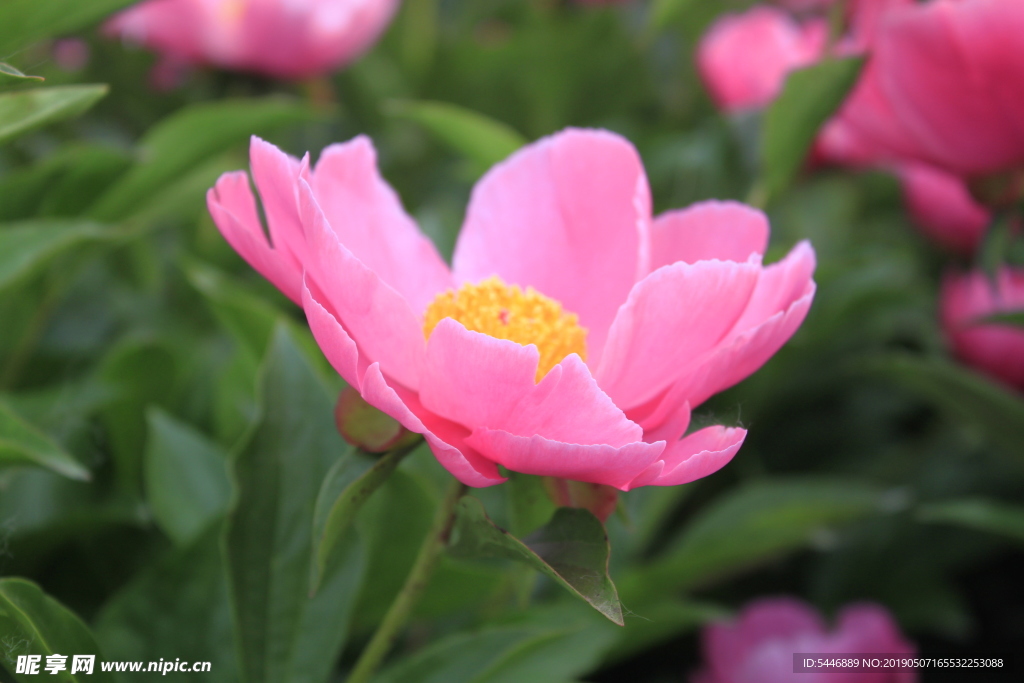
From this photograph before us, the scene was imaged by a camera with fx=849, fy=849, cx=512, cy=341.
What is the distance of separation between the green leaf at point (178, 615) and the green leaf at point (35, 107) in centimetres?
24

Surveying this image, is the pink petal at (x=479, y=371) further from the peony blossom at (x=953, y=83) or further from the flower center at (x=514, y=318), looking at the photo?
the peony blossom at (x=953, y=83)

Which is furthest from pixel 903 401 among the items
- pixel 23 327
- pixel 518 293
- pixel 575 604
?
pixel 23 327

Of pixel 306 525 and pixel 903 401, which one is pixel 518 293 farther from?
pixel 903 401

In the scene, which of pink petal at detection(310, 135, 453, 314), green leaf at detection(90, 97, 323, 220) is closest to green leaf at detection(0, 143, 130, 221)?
green leaf at detection(90, 97, 323, 220)

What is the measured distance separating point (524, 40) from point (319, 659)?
960 millimetres

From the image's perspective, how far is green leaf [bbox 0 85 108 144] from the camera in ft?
1.22

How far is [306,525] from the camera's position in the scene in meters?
0.47

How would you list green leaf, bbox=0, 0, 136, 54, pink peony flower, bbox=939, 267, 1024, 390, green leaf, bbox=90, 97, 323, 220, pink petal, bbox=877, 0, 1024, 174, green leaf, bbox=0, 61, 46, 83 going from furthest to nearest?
pink peony flower, bbox=939, 267, 1024, 390, green leaf, bbox=90, 97, 323, 220, pink petal, bbox=877, 0, 1024, 174, green leaf, bbox=0, 0, 136, 54, green leaf, bbox=0, 61, 46, 83

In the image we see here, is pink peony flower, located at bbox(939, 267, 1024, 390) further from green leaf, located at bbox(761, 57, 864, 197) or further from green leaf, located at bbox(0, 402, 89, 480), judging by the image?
green leaf, located at bbox(0, 402, 89, 480)

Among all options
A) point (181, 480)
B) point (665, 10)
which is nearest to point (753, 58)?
point (665, 10)

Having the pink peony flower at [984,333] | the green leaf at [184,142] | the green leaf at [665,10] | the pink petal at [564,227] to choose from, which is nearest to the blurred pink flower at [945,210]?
the pink peony flower at [984,333]

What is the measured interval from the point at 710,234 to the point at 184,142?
458 mm

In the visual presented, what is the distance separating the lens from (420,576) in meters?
0.38

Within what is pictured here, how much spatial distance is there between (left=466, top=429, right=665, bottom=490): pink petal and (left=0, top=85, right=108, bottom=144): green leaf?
0.79 feet
